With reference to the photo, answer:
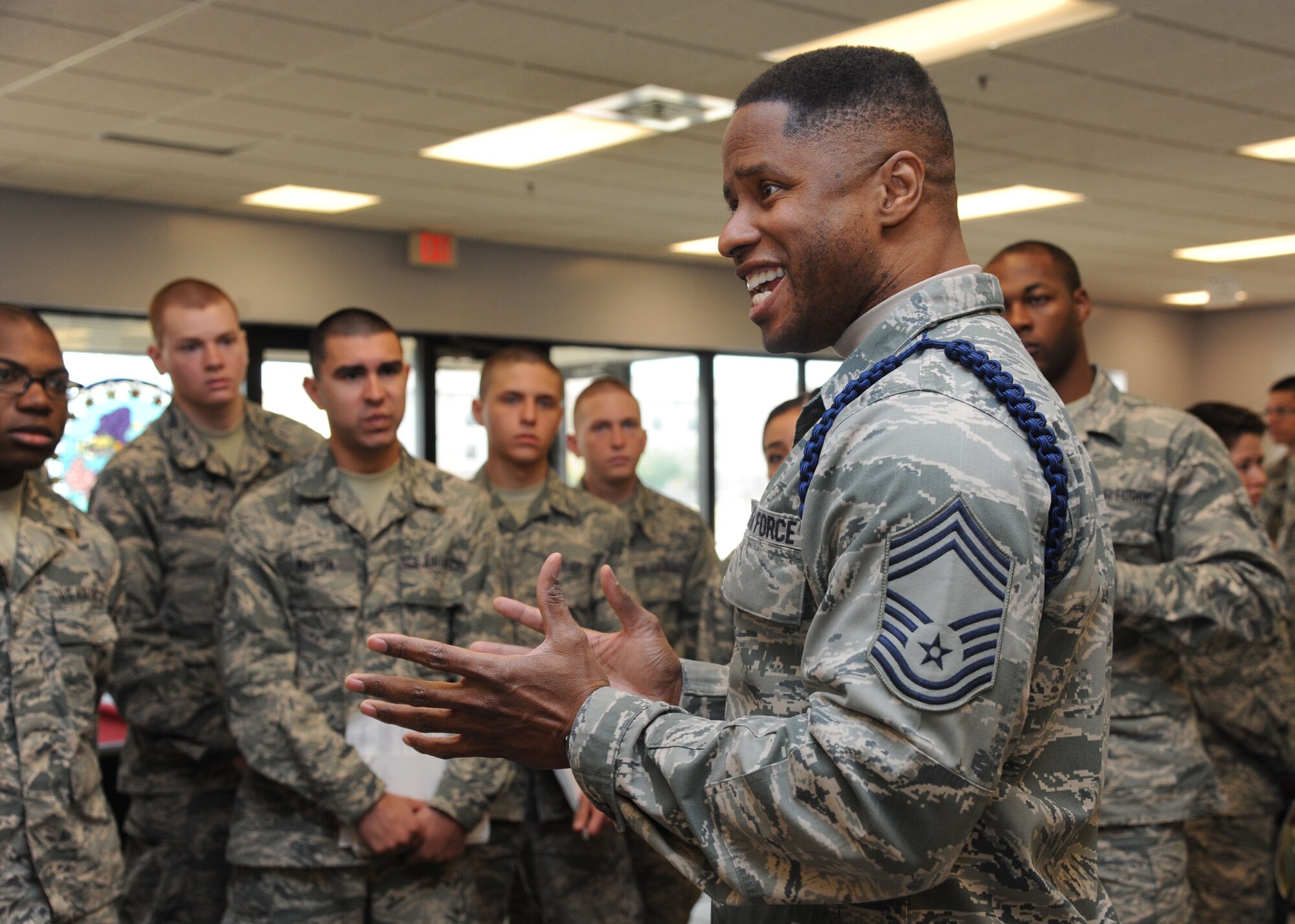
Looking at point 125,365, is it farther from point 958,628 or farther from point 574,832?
point 958,628

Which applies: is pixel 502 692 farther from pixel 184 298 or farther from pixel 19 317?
pixel 184 298

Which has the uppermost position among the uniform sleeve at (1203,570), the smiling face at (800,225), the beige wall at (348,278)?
the beige wall at (348,278)

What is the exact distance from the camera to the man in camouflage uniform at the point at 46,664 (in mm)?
2363

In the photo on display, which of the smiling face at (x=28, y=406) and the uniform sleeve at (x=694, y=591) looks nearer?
the smiling face at (x=28, y=406)

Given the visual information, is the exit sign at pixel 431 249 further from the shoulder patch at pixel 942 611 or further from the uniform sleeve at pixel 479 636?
the shoulder patch at pixel 942 611

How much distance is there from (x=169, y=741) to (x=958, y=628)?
9.50ft

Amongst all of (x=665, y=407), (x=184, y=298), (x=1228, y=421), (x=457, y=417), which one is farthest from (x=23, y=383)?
(x=665, y=407)

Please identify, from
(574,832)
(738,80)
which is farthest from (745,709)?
(738,80)

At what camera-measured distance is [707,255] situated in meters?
10.1

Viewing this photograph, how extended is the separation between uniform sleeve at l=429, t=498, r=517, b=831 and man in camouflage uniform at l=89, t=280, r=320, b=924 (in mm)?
699

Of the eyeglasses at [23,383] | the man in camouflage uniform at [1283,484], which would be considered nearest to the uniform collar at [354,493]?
the eyeglasses at [23,383]

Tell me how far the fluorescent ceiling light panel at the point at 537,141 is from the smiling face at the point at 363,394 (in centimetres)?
304

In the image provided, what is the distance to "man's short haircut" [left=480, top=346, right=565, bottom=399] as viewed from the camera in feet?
13.1

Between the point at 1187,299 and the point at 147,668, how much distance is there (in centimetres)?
1164
